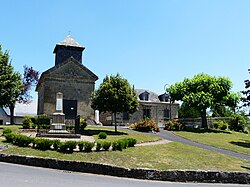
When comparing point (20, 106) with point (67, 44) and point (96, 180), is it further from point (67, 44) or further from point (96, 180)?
point (96, 180)

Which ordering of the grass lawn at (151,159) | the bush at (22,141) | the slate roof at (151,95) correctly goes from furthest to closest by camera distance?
1. the slate roof at (151,95)
2. the bush at (22,141)
3. the grass lawn at (151,159)

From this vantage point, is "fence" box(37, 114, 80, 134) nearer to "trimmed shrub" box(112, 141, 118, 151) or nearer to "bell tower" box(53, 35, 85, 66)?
"trimmed shrub" box(112, 141, 118, 151)

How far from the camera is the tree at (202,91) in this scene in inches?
1224

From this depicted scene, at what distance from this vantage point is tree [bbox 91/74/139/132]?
21.7 m

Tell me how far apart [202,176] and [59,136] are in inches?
390

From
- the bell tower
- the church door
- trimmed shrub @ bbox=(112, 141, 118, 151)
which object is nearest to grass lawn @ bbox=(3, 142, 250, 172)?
trimmed shrub @ bbox=(112, 141, 118, 151)

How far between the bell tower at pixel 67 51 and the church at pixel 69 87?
120 cm

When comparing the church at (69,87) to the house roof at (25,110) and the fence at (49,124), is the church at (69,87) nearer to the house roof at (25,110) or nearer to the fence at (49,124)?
the fence at (49,124)

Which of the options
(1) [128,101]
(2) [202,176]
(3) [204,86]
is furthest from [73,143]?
(3) [204,86]

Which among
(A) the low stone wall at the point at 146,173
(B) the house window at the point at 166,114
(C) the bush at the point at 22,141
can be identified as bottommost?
(A) the low stone wall at the point at 146,173

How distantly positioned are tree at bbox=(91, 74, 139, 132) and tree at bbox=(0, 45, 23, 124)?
694 centimetres

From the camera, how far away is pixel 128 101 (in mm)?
21969

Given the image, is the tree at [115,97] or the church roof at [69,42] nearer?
the tree at [115,97]

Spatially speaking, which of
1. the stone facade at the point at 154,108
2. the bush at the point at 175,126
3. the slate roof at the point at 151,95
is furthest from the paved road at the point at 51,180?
the slate roof at the point at 151,95
